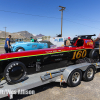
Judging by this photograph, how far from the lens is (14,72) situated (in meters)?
2.71

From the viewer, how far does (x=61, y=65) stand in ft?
12.8

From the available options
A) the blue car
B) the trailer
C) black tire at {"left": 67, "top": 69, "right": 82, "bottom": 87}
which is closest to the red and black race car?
the trailer

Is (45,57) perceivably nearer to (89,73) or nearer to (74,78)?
(74,78)

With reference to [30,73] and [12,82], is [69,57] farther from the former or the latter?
[12,82]

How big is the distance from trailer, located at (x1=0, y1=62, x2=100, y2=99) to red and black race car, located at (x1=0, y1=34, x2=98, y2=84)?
0.20 m

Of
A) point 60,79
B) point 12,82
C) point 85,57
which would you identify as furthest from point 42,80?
point 85,57

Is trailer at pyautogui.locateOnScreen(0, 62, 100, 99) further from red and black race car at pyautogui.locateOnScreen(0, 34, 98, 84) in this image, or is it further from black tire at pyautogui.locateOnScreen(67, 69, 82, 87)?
red and black race car at pyautogui.locateOnScreen(0, 34, 98, 84)

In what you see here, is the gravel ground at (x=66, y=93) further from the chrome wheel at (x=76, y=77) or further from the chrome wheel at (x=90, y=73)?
the chrome wheel at (x=90, y=73)

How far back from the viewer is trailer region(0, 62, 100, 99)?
95.0 inches

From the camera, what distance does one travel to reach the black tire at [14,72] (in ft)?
8.42

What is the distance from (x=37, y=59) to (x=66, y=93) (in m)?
1.46

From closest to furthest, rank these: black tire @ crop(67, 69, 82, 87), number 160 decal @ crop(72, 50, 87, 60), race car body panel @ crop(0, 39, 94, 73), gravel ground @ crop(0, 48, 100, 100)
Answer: gravel ground @ crop(0, 48, 100, 100) → race car body panel @ crop(0, 39, 94, 73) → black tire @ crop(67, 69, 82, 87) → number 160 decal @ crop(72, 50, 87, 60)

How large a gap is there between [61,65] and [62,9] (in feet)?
63.4

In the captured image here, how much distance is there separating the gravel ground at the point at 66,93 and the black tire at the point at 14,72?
1.74 feet
